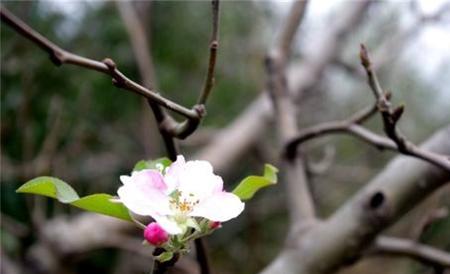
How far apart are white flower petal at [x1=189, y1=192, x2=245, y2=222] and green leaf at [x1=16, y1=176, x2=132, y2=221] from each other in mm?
50

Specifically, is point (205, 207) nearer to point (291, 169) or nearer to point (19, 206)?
point (291, 169)

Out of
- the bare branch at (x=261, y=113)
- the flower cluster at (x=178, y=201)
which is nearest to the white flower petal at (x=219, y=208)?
the flower cluster at (x=178, y=201)

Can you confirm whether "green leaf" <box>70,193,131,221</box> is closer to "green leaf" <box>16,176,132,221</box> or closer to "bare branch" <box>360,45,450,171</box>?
"green leaf" <box>16,176,132,221</box>


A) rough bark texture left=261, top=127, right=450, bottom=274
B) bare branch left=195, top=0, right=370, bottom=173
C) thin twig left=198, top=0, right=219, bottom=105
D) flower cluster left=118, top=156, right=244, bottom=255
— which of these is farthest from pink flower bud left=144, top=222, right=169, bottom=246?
bare branch left=195, top=0, right=370, bottom=173

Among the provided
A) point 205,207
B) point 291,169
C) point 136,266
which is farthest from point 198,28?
point 205,207

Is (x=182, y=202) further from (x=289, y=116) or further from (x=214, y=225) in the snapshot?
(x=289, y=116)

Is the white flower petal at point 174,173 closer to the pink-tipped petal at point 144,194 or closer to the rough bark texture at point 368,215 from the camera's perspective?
the pink-tipped petal at point 144,194

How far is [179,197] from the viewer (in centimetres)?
33

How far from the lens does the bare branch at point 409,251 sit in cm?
67


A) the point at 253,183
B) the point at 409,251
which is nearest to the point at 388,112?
the point at 253,183

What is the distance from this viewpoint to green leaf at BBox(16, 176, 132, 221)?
330 millimetres

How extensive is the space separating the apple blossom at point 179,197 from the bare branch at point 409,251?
380 millimetres

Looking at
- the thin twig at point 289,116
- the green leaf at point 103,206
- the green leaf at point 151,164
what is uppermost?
the thin twig at point 289,116

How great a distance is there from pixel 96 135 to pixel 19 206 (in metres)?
0.41
